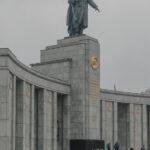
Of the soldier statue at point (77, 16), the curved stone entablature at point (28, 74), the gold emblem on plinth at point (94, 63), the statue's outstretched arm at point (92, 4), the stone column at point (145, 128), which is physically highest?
the statue's outstretched arm at point (92, 4)

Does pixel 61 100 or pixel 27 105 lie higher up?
pixel 61 100

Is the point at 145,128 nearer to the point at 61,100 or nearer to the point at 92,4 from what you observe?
the point at 61,100

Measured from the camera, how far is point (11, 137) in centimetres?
3738

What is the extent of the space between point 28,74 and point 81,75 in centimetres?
897

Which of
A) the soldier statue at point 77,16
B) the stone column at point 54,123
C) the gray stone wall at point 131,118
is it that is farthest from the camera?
the gray stone wall at point 131,118

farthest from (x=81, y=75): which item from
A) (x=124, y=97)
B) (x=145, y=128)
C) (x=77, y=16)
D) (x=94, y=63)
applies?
(x=145, y=128)

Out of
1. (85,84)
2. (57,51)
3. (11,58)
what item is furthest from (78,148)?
(11,58)

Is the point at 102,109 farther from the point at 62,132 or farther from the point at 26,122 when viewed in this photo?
the point at 26,122

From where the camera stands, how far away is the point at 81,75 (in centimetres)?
4922

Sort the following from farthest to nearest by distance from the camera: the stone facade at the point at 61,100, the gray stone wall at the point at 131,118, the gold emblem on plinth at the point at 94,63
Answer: the gray stone wall at the point at 131,118 < the gold emblem on plinth at the point at 94,63 < the stone facade at the point at 61,100

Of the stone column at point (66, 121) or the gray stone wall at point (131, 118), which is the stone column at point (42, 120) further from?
the gray stone wall at point (131, 118)

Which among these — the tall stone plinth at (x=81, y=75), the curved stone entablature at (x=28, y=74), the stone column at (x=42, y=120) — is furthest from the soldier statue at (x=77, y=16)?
the stone column at (x=42, y=120)

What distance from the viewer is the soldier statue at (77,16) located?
51.2 metres

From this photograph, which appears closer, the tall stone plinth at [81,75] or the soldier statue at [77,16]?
the tall stone plinth at [81,75]
